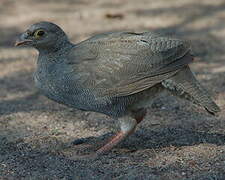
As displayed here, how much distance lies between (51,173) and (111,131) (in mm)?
1491

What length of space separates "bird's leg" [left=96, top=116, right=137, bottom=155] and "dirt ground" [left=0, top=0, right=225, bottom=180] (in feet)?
0.40

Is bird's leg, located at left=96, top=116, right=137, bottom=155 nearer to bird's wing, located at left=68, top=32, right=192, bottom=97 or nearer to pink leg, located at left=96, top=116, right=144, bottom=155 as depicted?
pink leg, located at left=96, top=116, right=144, bottom=155

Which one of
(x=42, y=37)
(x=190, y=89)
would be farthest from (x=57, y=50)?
(x=190, y=89)

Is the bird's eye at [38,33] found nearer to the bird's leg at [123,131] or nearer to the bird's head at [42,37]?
the bird's head at [42,37]

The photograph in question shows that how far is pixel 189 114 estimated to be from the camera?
7.35 meters

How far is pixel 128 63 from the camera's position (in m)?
5.87

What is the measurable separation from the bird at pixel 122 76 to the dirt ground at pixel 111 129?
458 millimetres

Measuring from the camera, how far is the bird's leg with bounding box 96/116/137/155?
6.02 meters

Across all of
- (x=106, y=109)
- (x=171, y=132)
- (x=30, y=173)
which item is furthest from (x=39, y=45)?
(x=171, y=132)

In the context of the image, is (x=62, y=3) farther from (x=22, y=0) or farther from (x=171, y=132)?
(x=171, y=132)

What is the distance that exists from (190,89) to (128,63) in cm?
73

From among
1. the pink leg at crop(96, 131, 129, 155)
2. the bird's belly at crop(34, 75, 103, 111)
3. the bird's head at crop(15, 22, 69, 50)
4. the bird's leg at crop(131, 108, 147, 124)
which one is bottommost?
the pink leg at crop(96, 131, 129, 155)

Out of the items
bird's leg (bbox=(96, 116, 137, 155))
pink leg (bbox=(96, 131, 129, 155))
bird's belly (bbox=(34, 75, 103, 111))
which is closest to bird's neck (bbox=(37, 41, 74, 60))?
bird's belly (bbox=(34, 75, 103, 111))

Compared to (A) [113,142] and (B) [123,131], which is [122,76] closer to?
(B) [123,131]
